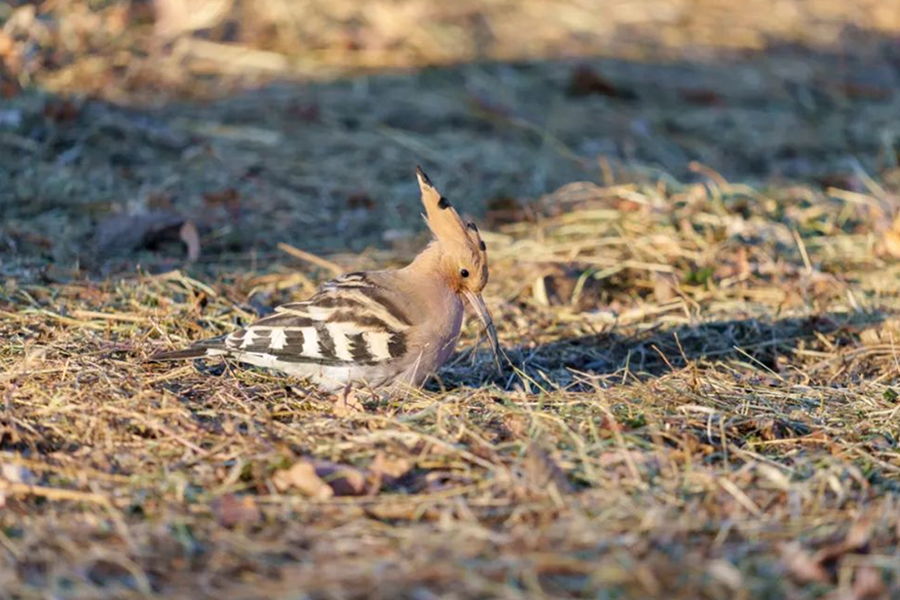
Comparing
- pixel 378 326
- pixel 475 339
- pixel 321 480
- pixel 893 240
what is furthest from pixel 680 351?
pixel 321 480

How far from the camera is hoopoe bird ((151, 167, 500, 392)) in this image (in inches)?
162

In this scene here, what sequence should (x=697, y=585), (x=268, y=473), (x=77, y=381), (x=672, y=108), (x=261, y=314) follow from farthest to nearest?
(x=672, y=108) → (x=261, y=314) → (x=77, y=381) → (x=268, y=473) → (x=697, y=585)

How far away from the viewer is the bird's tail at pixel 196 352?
4.07 meters

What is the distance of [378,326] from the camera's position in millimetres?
4160

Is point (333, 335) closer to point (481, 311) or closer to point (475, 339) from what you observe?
point (481, 311)

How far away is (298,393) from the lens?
4031 millimetres

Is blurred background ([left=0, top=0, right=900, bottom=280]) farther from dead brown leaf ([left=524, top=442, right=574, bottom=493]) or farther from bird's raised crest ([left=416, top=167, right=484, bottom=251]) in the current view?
dead brown leaf ([left=524, top=442, right=574, bottom=493])

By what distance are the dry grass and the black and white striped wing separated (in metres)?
0.12

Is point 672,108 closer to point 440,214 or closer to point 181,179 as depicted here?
point 181,179

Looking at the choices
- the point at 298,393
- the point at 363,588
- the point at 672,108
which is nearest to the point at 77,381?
the point at 298,393

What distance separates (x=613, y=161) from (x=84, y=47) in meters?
3.04

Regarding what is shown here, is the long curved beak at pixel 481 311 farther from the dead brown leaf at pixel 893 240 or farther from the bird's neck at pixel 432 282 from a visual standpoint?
the dead brown leaf at pixel 893 240

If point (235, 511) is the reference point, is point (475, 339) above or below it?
below

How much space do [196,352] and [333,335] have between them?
0.44 metres
